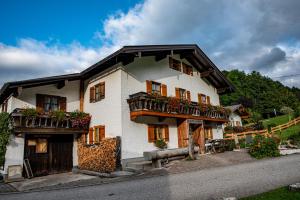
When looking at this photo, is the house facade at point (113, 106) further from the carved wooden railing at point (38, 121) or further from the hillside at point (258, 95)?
the hillside at point (258, 95)

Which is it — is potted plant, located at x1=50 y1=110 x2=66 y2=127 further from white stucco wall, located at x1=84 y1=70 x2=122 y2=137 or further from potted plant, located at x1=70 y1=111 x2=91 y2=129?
white stucco wall, located at x1=84 y1=70 x2=122 y2=137

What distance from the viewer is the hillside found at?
6694 centimetres

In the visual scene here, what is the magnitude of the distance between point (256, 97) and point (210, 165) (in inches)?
2604

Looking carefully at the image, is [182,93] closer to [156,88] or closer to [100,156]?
[156,88]

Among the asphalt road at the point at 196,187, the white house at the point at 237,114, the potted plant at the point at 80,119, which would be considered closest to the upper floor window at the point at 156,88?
the potted plant at the point at 80,119

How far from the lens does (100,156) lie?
572 inches

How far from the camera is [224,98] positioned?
67375 mm

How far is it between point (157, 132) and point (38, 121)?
7.51 metres

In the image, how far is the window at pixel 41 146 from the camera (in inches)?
618

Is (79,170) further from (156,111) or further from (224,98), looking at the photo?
(224,98)

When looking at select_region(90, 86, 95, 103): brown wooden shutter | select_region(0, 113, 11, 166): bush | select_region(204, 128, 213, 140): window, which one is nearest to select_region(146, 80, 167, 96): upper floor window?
select_region(90, 86, 95, 103): brown wooden shutter

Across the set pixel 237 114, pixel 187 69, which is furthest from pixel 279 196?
pixel 237 114

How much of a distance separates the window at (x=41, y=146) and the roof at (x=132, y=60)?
345 centimetres

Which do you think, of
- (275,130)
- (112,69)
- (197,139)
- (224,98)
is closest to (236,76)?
(224,98)
